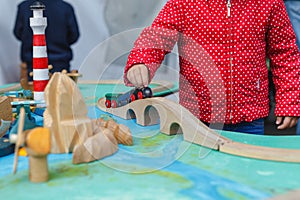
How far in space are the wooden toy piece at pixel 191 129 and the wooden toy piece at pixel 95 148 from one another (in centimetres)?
15

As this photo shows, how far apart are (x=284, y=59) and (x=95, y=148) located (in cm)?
61

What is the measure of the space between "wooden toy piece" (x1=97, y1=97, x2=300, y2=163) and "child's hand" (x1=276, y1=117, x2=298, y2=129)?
331mm

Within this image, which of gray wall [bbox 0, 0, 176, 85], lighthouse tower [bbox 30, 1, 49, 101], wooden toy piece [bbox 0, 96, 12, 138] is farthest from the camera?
gray wall [bbox 0, 0, 176, 85]

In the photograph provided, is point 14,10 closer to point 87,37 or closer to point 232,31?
point 87,37

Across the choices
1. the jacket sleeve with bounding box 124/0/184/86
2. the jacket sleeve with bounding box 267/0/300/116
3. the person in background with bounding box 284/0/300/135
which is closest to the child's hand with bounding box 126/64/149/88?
the jacket sleeve with bounding box 124/0/184/86

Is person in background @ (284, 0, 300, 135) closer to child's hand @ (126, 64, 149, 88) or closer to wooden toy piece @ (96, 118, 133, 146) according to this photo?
child's hand @ (126, 64, 149, 88)

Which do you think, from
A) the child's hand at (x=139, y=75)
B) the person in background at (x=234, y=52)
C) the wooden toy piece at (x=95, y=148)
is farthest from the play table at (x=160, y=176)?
the person in background at (x=234, y=52)

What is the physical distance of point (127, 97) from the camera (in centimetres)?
108

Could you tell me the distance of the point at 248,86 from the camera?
3.68 feet

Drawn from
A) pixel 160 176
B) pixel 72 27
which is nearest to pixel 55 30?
pixel 72 27

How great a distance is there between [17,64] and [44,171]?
2.31 m

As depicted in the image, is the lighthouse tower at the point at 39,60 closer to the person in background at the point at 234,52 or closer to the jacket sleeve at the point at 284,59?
the person in background at the point at 234,52

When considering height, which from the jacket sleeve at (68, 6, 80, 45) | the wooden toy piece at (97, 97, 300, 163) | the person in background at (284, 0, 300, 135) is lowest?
the wooden toy piece at (97, 97, 300, 163)

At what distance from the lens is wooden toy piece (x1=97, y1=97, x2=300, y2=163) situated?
766 millimetres
